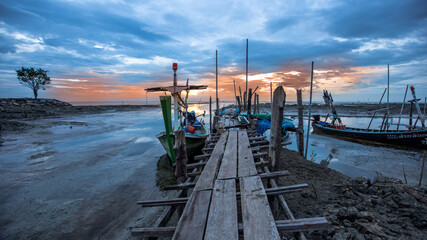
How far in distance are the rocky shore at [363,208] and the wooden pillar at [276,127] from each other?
1.18 metres

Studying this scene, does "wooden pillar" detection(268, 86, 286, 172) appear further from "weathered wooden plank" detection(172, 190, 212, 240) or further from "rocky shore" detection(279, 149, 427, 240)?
"weathered wooden plank" detection(172, 190, 212, 240)

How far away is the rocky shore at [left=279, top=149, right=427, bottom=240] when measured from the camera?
3.64 metres

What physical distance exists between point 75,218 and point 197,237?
5354 mm

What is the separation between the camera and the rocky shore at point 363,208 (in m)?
3.64

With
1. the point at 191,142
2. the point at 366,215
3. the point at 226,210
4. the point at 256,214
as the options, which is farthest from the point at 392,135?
the point at 226,210

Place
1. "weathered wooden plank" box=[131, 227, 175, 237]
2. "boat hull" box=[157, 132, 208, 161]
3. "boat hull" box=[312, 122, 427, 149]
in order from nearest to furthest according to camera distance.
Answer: "weathered wooden plank" box=[131, 227, 175, 237] < "boat hull" box=[157, 132, 208, 161] < "boat hull" box=[312, 122, 427, 149]

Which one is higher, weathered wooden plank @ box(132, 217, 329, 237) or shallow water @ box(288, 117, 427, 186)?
weathered wooden plank @ box(132, 217, 329, 237)

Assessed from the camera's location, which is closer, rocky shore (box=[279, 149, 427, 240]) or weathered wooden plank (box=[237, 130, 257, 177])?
rocky shore (box=[279, 149, 427, 240])

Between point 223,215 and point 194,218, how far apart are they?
0.42 metres

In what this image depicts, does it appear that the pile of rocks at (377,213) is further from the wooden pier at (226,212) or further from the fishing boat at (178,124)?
the fishing boat at (178,124)

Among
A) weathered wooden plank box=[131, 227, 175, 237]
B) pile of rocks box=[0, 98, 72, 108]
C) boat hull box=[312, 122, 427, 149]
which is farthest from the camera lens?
pile of rocks box=[0, 98, 72, 108]

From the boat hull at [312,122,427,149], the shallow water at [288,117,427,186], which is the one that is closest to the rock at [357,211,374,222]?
the shallow water at [288,117,427,186]

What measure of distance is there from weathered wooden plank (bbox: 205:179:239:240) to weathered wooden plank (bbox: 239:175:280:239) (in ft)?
0.50

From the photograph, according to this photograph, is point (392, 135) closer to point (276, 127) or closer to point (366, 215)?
point (366, 215)
